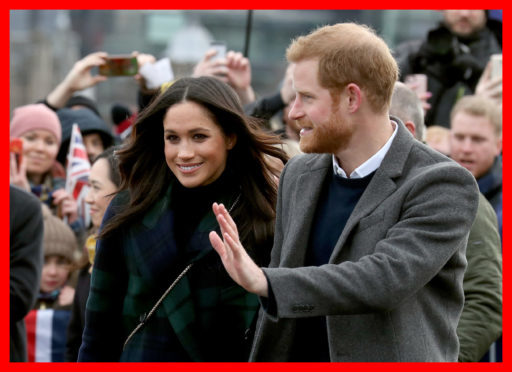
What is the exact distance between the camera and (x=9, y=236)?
5.48m

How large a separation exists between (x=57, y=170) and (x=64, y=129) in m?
0.37

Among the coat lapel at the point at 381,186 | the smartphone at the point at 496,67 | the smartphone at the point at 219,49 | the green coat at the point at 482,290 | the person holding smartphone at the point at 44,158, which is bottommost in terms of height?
the person holding smartphone at the point at 44,158

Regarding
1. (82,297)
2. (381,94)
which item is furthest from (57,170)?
(381,94)

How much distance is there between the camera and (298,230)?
3588mm

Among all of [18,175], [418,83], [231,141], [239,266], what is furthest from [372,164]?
[18,175]

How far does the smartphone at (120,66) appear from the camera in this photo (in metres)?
7.25

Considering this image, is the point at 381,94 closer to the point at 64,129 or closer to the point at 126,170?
the point at 126,170

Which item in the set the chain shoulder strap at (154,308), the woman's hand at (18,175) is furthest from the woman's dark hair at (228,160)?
the woman's hand at (18,175)

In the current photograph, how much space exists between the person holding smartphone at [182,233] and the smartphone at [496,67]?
2768mm

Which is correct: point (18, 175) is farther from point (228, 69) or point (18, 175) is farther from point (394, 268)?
point (394, 268)

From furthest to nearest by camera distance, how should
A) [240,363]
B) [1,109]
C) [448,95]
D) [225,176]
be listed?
[448,95], [1,109], [225,176], [240,363]

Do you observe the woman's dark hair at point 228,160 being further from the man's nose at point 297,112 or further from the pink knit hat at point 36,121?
the pink knit hat at point 36,121

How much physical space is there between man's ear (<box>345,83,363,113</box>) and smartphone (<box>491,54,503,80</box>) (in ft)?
11.6

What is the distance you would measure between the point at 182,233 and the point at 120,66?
3240mm
